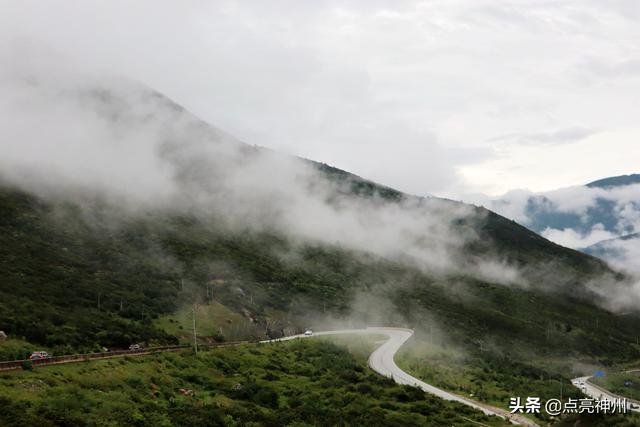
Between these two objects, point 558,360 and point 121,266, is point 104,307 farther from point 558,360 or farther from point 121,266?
point 558,360

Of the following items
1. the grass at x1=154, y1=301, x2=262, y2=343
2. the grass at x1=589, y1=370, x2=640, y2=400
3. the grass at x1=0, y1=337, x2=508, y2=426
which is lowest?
the grass at x1=589, y1=370, x2=640, y2=400

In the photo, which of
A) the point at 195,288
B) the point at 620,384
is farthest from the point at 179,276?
the point at 620,384

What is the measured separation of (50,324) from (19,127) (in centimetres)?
17269

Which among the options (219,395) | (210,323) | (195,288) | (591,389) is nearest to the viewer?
(219,395)

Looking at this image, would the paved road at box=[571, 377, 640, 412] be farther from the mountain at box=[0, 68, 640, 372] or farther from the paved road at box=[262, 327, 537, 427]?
the paved road at box=[262, 327, 537, 427]

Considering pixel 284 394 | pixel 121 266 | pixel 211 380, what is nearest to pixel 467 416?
pixel 284 394

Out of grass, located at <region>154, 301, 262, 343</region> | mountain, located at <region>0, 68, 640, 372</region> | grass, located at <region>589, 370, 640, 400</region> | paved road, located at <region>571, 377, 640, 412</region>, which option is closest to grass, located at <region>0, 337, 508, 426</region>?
mountain, located at <region>0, 68, 640, 372</region>

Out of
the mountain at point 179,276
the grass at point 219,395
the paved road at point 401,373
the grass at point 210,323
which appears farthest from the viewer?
the grass at point 210,323

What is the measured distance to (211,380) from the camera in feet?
154

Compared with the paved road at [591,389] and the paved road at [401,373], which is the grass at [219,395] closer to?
the paved road at [401,373]

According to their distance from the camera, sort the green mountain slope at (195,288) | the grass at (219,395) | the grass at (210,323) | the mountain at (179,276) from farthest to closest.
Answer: the grass at (210,323) < the mountain at (179,276) < the green mountain slope at (195,288) < the grass at (219,395)

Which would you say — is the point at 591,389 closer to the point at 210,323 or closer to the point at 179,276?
the point at 210,323

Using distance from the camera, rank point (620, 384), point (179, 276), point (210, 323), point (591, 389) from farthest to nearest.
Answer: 1. point (620, 384)
2. point (179, 276)
3. point (591, 389)
4. point (210, 323)

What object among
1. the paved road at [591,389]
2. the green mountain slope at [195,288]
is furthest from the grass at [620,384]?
the green mountain slope at [195,288]
